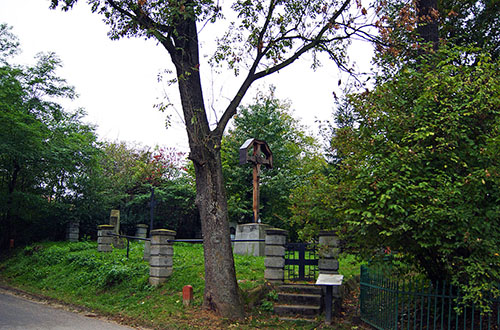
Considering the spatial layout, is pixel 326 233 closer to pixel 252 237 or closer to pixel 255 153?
pixel 252 237

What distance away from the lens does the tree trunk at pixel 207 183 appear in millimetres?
9938

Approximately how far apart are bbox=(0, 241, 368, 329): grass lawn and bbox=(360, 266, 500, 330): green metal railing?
66 centimetres


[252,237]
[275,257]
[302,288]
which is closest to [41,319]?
[275,257]

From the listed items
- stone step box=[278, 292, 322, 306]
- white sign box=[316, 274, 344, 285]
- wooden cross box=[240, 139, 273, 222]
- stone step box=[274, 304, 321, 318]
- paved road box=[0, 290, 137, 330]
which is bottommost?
paved road box=[0, 290, 137, 330]

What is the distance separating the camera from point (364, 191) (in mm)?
7629

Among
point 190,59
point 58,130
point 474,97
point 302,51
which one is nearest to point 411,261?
point 474,97

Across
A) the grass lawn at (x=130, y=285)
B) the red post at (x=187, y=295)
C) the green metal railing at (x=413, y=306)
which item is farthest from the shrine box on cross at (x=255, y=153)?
the green metal railing at (x=413, y=306)

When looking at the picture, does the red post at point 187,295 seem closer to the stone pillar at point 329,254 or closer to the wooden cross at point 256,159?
the stone pillar at point 329,254

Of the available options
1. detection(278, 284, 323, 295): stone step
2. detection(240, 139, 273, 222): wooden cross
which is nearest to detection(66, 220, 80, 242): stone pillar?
detection(240, 139, 273, 222): wooden cross

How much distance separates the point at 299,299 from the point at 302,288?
1.06 ft

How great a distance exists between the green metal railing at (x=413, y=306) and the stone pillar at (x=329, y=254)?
91 centimetres

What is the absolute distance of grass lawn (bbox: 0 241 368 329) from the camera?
9.84m

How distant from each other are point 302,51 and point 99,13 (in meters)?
5.03

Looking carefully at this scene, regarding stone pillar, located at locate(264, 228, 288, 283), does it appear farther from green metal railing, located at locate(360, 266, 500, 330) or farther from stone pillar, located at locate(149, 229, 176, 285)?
stone pillar, located at locate(149, 229, 176, 285)
